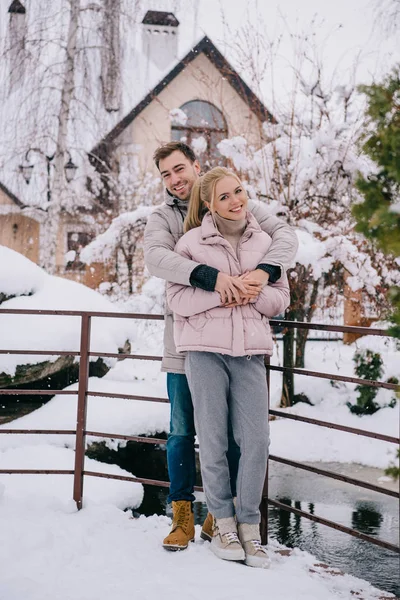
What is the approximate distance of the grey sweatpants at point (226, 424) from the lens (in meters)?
2.87

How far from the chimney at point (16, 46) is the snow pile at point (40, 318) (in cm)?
599

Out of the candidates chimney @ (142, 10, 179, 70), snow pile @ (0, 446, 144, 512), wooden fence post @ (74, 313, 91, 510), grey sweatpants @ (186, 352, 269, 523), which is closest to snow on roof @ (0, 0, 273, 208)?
chimney @ (142, 10, 179, 70)

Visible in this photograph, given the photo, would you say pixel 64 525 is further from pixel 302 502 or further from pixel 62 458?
pixel 302 502

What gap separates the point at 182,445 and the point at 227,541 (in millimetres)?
452

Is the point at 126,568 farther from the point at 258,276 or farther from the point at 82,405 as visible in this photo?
the point at 258,276

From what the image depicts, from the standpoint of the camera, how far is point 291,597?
2584mm

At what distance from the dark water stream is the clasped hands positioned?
210cm

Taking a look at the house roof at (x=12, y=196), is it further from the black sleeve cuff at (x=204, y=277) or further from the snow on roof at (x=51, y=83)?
the black sleeve cuff at (x=204, y=277)

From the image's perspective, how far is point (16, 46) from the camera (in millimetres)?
12234

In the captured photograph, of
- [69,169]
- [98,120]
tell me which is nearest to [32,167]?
[69,169]

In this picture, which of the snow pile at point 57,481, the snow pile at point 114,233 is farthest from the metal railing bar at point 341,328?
the snow pile at point 114,233

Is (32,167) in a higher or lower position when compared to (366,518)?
higher

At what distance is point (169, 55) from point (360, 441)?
1353 cm

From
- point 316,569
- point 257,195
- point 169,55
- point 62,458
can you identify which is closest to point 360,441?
point 257,195
